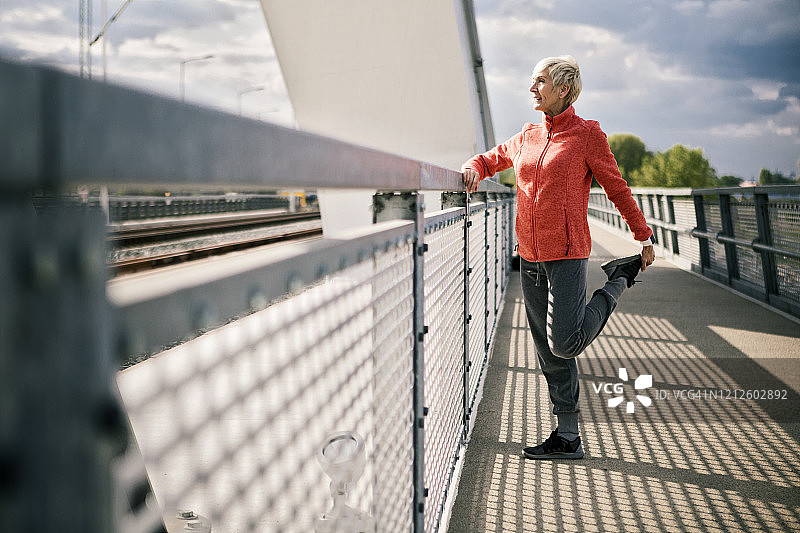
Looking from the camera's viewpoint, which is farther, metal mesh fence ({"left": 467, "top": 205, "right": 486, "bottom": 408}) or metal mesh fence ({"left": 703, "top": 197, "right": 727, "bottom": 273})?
metal mesh fence ({"left": 703, "top": 197, "right": 727, "bottom": 273})

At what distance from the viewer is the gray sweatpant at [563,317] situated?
3.21 m

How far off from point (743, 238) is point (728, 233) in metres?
0.63

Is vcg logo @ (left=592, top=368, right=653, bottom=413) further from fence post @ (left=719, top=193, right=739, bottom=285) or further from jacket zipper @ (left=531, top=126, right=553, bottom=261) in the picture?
fence post @ (left=719, top=193, right=739, bottom=285)

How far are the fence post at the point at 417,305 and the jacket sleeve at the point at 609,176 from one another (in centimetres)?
150

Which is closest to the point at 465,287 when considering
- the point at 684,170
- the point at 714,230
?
the point at 714,230

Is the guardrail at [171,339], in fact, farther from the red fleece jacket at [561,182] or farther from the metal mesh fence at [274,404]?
the red fleece jacket at [561,182]

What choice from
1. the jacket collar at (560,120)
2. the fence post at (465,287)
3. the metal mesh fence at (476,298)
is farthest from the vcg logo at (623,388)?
the jacket collar at (560,120)

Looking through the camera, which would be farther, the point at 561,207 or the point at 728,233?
the point at 728,233

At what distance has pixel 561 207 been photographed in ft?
10.3

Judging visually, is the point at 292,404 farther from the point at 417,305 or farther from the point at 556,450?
the point at 556,450

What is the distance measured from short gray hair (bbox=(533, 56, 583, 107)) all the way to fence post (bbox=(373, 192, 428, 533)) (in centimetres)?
159

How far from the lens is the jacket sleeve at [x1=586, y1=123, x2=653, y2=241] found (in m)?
3.17

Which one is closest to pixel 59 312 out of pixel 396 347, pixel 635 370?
pixel 396 347

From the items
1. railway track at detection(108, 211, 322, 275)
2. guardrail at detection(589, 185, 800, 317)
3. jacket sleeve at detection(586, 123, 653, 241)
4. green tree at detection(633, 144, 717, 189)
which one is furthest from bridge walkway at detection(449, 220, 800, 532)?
green tree at detection(633, 144, 717, 189)
